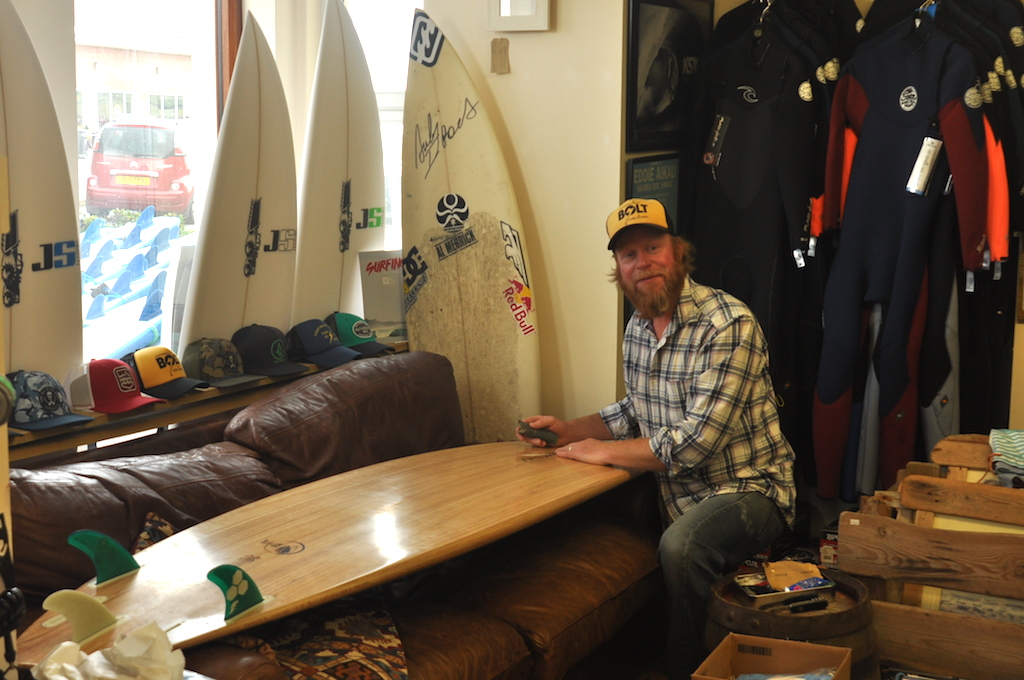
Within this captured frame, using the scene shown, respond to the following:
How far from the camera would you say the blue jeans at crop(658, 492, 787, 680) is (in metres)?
2.24

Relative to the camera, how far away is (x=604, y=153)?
3.08m

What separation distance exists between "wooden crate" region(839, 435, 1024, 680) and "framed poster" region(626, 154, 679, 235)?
1.28 m

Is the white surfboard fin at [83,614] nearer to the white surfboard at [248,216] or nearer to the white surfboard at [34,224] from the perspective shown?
the white surfboard at [34,224]

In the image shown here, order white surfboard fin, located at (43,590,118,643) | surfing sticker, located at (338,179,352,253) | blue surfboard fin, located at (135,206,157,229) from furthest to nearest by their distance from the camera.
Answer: surfing sticker, located at (338,179,352,253), blue surfboard fin, located at (135,206,157,229), white surfboard fin, located at (43,590,118,643)

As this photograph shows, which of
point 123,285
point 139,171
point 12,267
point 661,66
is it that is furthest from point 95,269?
point 661,66

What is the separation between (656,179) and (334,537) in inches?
73.2

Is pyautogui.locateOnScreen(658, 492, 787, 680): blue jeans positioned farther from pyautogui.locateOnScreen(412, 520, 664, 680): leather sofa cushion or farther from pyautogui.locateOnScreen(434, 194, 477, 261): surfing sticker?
pyautogui.locateOnScreen(434, 194, 477, 261): surfing sticker

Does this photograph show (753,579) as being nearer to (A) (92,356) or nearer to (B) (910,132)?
(B) (910,132)

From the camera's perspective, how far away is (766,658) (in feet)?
6.17

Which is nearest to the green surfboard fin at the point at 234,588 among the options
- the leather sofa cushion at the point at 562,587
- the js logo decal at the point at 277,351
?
the leather sofa cushion at the point at 562,587

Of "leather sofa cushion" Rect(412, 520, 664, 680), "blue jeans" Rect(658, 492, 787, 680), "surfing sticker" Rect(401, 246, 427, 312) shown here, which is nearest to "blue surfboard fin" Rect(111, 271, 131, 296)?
"surfing sticker" Rect(401, 246, 427, 312)

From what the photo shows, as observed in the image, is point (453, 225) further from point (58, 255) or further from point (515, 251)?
point (58, 255)

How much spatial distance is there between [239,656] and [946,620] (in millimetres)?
1389

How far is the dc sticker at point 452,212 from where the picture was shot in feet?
10.7
